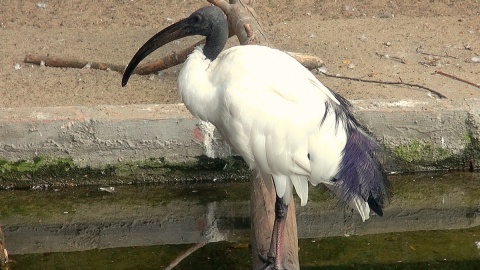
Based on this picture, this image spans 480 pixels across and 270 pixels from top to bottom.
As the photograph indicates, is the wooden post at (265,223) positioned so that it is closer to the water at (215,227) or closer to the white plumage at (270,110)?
the white plumage at (270,110)

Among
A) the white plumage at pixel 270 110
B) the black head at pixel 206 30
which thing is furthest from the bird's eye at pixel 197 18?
the white plumage at pixel 270 110

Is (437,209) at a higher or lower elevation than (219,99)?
lower

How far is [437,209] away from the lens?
6.00 metres

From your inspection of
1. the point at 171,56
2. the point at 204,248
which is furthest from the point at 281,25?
the point at 204,248

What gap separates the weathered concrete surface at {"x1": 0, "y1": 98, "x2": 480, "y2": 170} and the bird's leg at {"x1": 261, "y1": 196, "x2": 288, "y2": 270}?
Result: 1706mm

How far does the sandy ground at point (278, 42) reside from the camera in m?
7.07

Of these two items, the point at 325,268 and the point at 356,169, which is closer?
the point at 356,169

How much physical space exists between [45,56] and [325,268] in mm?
3428

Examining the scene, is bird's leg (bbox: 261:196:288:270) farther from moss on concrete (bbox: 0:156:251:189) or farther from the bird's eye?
moss on concrete (bbox: 0:156:251:189)

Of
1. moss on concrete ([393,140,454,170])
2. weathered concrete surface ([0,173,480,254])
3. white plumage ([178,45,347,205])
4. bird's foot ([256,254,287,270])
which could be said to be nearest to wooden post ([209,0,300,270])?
bird's foot ([256,254,287,270])

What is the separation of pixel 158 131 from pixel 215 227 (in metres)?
0.77

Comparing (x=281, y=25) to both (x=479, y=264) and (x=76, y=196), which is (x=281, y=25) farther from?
(x=479, y=264)

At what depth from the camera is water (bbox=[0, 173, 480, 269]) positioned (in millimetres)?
5410

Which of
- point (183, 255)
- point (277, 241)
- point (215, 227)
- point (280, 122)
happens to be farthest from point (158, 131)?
point (277, 241)
